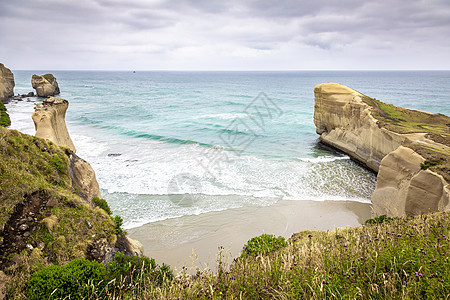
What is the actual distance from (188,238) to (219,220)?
218 cm

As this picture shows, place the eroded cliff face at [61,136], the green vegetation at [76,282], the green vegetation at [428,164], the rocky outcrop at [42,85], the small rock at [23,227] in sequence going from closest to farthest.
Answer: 1. the green vegetation at [76,282]
2. the small rock at [23,227]
3. the eroded cliff face at [61,136]
4. the green vegetation at [428,164]
5. the rocky outcrop at [42,85]

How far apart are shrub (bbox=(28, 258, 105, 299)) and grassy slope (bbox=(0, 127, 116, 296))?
480 millimetres

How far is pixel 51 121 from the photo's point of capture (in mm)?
17156

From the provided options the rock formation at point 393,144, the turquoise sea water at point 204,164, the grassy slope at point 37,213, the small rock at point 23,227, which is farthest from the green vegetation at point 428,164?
the small rock at point 23,227

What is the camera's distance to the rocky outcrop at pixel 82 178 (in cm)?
1044

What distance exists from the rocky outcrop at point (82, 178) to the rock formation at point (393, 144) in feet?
44.6

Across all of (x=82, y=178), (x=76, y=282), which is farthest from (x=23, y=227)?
(x=82, y=178)

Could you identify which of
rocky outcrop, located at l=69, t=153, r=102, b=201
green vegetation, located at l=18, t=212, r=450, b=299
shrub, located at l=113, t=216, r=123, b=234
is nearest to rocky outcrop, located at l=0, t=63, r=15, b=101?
rocky outcrop, located at l=69, t=153, r=102, b=201

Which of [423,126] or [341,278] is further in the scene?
[423,126]

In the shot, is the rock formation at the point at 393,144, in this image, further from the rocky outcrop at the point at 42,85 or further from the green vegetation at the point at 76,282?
the rocky outcrop at the point at 42,85

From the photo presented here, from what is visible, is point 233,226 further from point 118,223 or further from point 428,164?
point 428,164

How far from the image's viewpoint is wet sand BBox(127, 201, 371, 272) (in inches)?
485

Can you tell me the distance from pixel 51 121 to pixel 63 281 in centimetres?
1477

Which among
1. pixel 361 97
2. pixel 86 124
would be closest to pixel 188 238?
pixel 361 97
